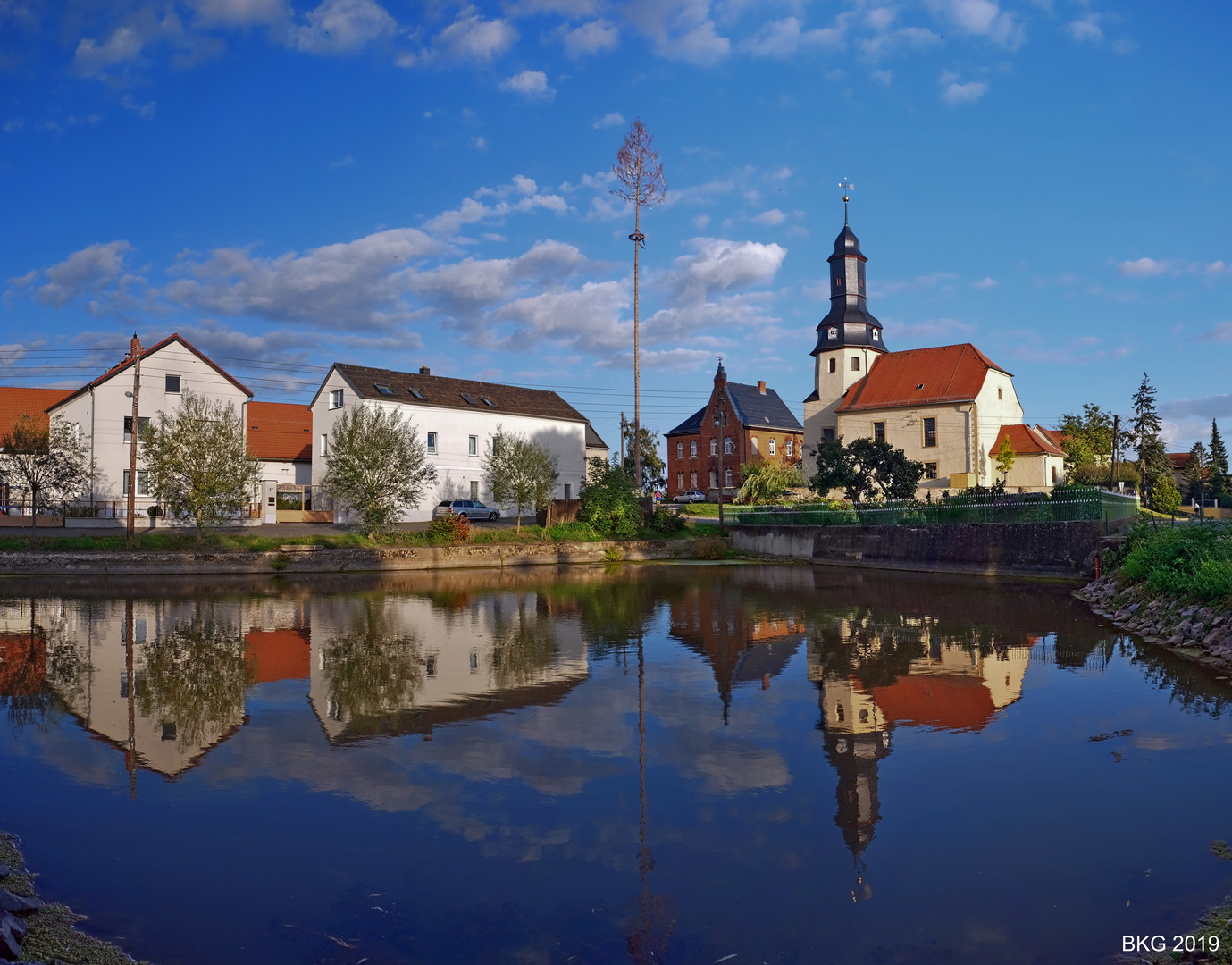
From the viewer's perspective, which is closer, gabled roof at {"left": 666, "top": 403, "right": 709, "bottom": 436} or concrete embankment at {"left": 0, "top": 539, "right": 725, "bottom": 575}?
concrete embankment at {"left": 0, "top": 539, "right": 725, "bottom": 575}

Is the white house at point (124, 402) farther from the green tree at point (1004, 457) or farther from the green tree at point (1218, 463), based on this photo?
the green tree at point (1218, 463)

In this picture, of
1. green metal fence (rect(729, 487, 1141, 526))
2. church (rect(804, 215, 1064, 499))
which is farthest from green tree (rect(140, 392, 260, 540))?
church (rect(804, 215, 1064, 499))

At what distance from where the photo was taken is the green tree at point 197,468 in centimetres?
3547

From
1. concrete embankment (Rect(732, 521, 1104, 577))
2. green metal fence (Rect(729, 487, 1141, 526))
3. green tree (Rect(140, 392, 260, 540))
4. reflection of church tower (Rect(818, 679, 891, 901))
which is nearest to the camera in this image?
reflection of church tower (Rect(818, 679, 891, 901))

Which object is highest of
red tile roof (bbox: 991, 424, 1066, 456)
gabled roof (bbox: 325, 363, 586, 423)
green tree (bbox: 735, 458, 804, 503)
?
gabled roof (bbox: 325, 363, 586, 423)

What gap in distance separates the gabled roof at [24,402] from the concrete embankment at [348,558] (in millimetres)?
25703

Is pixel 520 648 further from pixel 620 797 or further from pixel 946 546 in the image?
pixel 946 546

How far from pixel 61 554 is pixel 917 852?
35.1 m

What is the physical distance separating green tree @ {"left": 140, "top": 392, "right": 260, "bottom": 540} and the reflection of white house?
51.0ft

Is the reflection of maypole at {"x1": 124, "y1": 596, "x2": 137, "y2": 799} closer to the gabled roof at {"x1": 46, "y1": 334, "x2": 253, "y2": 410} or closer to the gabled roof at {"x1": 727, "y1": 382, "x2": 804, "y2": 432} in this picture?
the gabled roof at {"x1": 46, "y1": 334, "x2": 253, "y2": 410}

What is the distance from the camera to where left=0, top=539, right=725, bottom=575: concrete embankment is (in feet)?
106

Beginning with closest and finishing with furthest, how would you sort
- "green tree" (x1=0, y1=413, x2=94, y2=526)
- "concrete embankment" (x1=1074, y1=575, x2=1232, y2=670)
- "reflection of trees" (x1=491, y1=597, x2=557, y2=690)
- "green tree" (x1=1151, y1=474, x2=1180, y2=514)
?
"reflection of trees" (x1=491, y1=597, x2=557, y2=690)
"concrete embankment" (x1=1074, y1=575, x2=1232, y2=670)
"green tree" (x1=0, y1=413, x2=94, y2=526)
"green tree" (x1=1151, y1=474, x2=1180, y2=514)

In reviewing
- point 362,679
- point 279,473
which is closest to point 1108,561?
point 362,679

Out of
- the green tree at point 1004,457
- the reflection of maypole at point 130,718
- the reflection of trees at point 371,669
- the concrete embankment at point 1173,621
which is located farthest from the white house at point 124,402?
the green tree at point 1004,457
